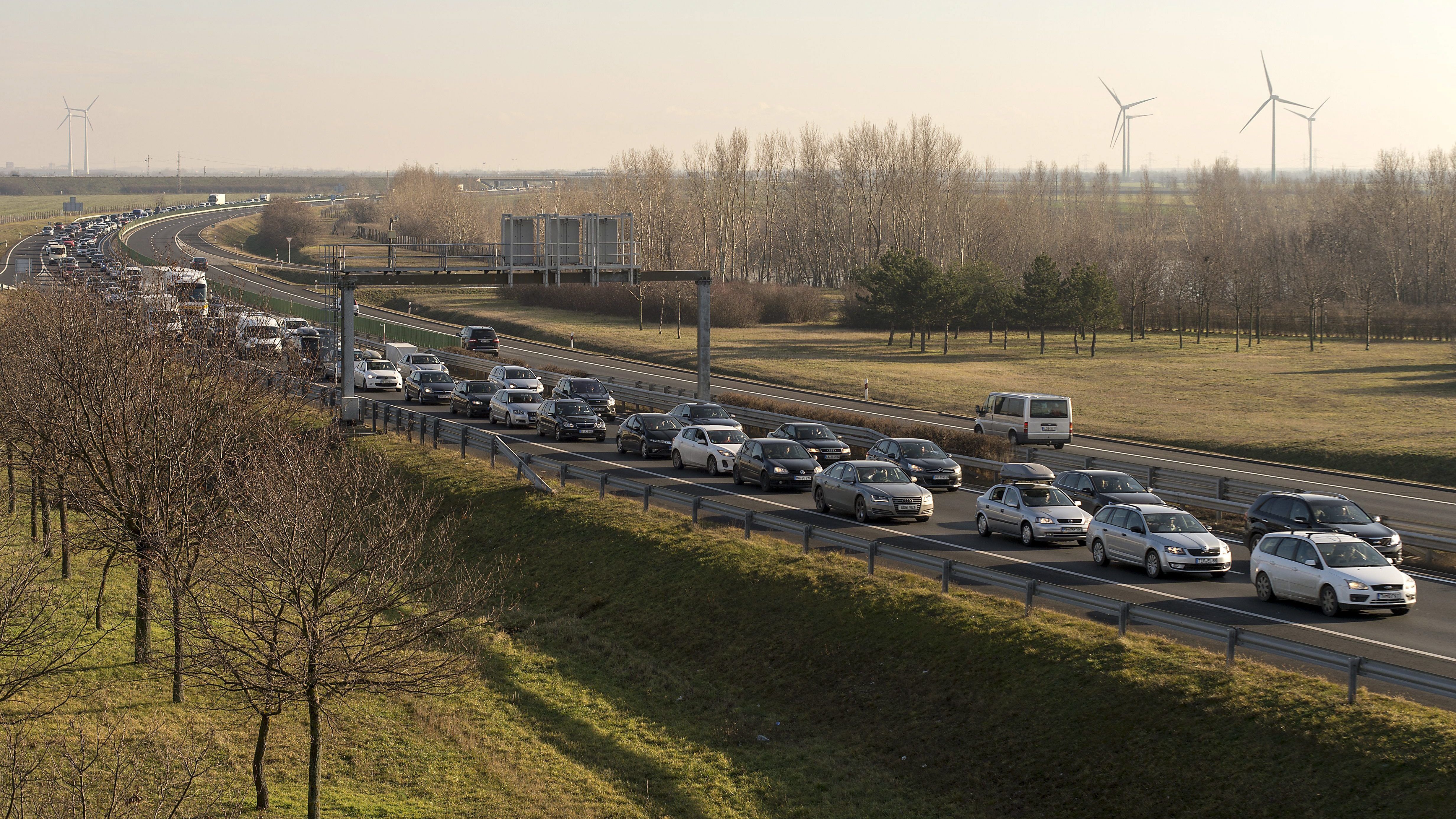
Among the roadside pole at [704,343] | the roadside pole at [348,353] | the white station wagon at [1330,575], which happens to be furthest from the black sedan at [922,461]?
the roadside pole at [348,353]

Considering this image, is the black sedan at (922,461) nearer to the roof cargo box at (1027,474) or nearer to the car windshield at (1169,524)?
the roof cargo box at (1027,474)

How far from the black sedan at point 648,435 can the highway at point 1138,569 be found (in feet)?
1.50

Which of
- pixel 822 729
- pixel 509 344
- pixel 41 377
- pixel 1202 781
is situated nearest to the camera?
pixel 1202 781

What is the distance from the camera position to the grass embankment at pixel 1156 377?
47562 mm

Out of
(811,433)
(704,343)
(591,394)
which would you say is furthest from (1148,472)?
(591,394)

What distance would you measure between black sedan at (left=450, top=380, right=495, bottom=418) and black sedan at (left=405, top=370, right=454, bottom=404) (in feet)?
10.1

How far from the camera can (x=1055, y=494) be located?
28109 millimetres

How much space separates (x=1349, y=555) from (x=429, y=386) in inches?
1593

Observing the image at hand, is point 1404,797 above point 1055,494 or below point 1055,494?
below

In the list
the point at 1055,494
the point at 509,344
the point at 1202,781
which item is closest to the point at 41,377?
the point at 1055,494

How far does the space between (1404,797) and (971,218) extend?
400 feet

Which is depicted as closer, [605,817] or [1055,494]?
[605,817]

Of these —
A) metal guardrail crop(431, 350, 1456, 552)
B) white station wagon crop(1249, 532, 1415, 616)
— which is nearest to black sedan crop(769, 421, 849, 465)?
metal guardrail crop(431, 350, 1456, 552)

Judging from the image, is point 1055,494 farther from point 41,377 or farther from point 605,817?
point 41,377
